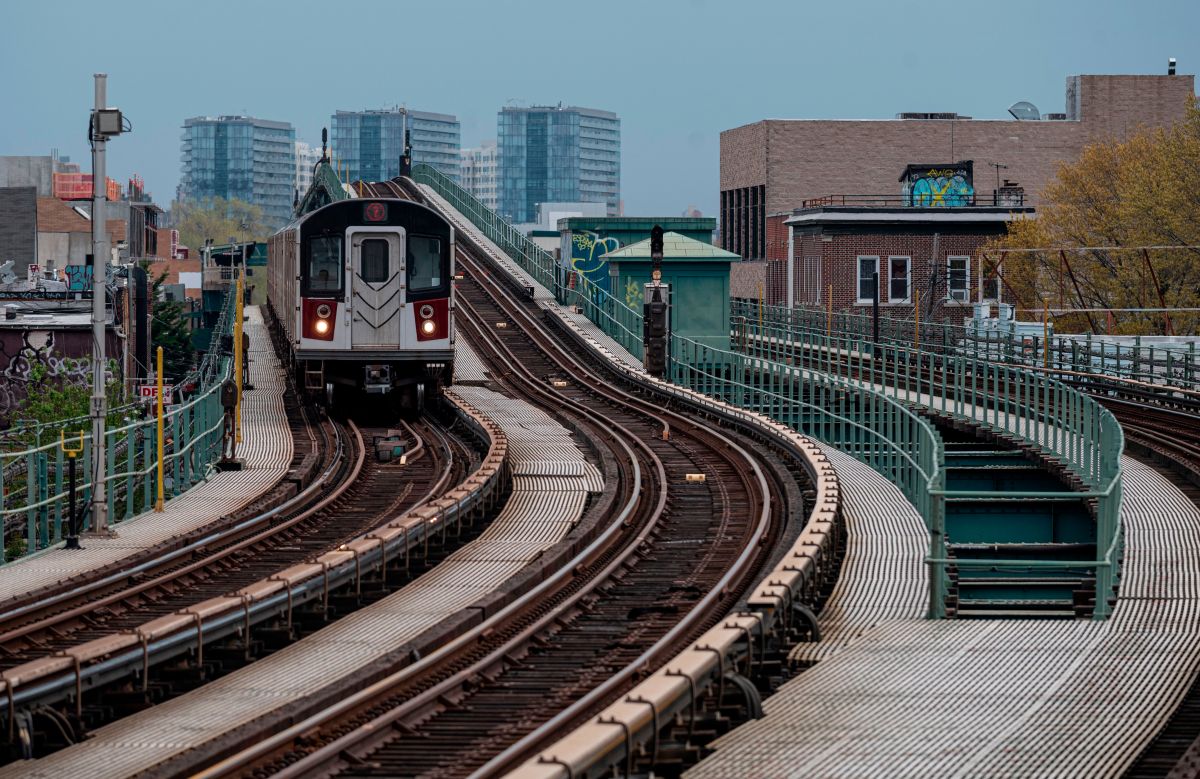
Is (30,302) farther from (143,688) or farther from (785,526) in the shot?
(143,688)

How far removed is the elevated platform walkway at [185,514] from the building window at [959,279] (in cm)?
3662

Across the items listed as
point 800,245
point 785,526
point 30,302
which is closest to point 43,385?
point 30,302

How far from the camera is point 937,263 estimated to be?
64.8 metres

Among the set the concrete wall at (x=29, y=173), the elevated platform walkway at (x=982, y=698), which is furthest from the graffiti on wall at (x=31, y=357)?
the concrete wall at (x=29, y=173)

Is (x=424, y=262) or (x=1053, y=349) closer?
(x=424, y=262)

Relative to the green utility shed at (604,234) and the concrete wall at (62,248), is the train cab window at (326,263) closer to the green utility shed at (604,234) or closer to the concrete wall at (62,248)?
the green utility shed at (604,234)

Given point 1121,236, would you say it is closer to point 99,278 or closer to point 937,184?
point 937,184

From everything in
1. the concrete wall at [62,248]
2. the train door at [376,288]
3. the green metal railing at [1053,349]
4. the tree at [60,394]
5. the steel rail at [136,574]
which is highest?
the concrete wall at [62,248]

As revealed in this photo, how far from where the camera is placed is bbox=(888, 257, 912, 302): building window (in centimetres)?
6656

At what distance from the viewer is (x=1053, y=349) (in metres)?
46.5

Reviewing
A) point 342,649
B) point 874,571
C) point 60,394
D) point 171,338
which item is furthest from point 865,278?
point 342,649

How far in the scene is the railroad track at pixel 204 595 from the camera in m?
12.7

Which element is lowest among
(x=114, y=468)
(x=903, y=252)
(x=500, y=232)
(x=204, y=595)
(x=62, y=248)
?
(x=204, y=595)

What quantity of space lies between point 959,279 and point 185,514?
159ft
